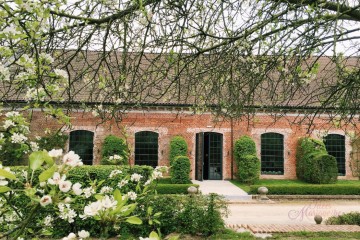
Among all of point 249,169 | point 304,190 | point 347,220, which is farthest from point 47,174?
point 249,169

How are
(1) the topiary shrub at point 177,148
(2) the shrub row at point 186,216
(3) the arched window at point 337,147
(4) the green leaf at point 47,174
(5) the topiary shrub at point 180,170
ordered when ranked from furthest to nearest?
(3) the arched window at point 337,147
(1) the topiary shrub at point 177,148
(5) the topiary shrub at point 180,170
(2) the shrub row at point 186,216
(4) the green leaf at point 47,174

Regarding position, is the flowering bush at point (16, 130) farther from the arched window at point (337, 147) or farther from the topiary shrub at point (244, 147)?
the arched window at point (337, 147)

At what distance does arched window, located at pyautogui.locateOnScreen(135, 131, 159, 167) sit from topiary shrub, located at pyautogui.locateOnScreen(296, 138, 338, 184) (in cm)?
704

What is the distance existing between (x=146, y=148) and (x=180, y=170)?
2641 mm

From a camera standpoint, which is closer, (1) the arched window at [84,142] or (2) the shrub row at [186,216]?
(2) the shrub row at [186,216]

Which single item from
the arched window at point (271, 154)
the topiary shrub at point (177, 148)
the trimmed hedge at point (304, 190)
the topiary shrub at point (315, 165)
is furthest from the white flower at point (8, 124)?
the arched window at point (271, 154)

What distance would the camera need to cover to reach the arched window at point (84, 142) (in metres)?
17.8

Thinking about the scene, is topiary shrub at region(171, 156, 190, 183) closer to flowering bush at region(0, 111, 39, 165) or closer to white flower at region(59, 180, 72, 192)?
flowering bush at region(0, 111, 39, 165)

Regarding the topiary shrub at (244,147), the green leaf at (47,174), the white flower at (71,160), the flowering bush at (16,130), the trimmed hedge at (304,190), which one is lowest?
the trimmed hedge at (304,190)

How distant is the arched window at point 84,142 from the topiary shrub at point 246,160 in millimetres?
6966

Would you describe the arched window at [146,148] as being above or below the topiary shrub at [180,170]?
above

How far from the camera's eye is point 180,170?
16250mm

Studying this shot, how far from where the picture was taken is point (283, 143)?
18.4 m

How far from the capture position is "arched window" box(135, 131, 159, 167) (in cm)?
1808
